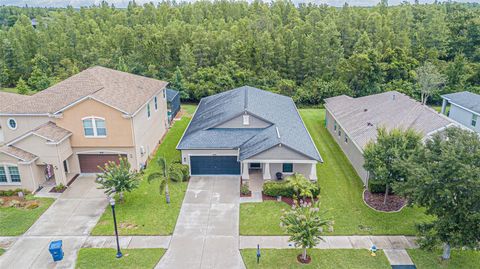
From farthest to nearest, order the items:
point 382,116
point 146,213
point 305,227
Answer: point 382,116
point 146,213
point 305,227

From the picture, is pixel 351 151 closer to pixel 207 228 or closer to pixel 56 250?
pixel 207 228

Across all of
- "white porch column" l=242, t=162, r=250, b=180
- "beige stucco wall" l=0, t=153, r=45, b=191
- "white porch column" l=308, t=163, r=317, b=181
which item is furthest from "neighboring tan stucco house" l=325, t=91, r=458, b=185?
"beige stucco wall" l=0, t=153, r=45, b=191

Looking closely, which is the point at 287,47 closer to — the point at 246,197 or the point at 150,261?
the point at 246,197

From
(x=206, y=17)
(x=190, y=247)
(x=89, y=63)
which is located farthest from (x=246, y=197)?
(x=206, y=17)

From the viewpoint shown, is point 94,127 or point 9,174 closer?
point 9,174

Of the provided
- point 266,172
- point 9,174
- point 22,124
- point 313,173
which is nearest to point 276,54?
point 313,173

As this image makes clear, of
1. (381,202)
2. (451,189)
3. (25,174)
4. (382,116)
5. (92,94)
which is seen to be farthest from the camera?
(382,116)

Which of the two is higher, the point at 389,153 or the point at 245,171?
the point at 389,153
